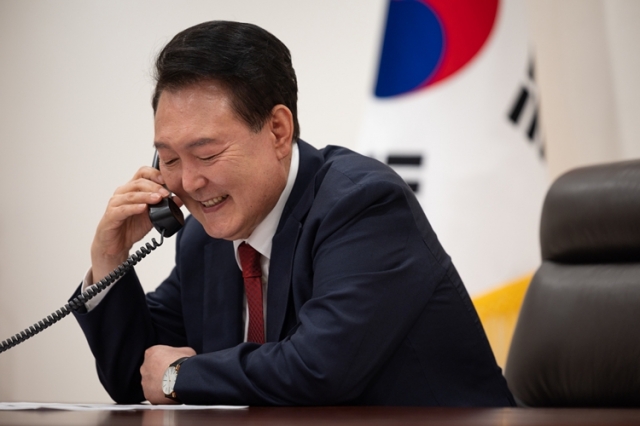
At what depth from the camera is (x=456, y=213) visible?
2637mm

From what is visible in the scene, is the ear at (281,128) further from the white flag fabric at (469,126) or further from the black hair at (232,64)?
the white flag fabric at (469,126)

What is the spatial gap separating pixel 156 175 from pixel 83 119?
5.08 feet

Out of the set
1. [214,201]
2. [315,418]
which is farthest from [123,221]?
[315,418]

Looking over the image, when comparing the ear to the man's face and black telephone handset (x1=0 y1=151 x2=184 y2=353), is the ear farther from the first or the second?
black telephone handset (x1=0 y1=151 x2=184 y2=353)

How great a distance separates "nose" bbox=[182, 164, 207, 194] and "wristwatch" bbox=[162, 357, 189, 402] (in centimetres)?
38

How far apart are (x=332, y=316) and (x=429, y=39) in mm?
1596

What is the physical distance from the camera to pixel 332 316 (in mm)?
1304

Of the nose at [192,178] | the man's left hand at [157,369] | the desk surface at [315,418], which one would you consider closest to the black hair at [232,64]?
the nose at [192,178]

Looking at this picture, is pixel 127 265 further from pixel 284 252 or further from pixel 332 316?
pixel 332 316

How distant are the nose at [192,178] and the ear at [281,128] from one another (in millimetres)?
184

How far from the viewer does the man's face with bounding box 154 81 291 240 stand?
1.52 m

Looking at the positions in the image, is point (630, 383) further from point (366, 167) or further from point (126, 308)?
point (126, 308)

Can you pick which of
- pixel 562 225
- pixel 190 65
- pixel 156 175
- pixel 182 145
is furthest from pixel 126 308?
pixel 562 225

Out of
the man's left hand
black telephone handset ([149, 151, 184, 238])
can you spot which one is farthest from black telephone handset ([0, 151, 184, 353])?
the man's left hand
